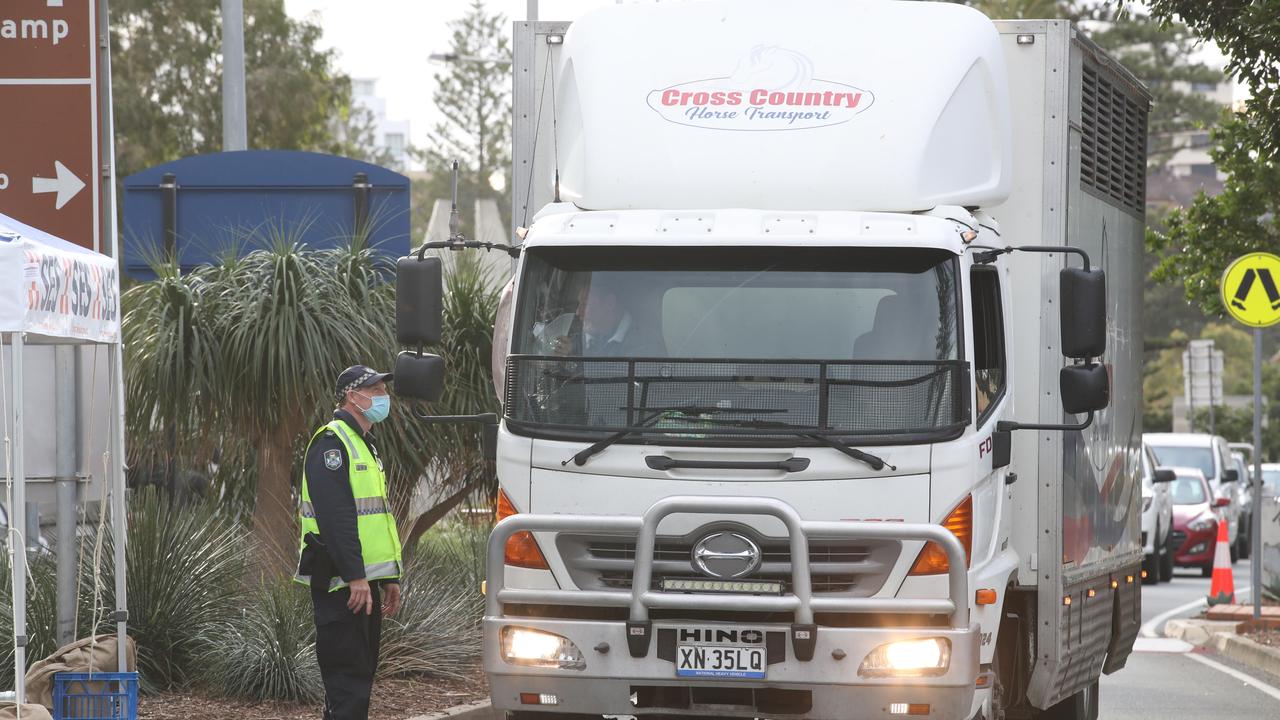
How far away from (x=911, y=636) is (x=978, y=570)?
50 centimetres

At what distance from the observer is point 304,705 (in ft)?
34.0

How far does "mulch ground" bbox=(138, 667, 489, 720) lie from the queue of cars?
12089mm

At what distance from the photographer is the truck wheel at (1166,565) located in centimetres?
2514

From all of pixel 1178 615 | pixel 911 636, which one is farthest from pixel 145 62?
pixel 911 636

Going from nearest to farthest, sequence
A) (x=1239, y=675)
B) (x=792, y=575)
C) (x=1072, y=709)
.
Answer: (x=792, y=575), (x=1072, y=709), (x=1239, y=675)

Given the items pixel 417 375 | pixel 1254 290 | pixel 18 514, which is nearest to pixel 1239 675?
pixel 1254 290

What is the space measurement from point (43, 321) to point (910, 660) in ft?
12.1

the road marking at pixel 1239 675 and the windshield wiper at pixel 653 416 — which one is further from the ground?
the windshield wiper at pixel 653 416

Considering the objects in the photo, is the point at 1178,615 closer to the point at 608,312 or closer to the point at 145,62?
the point at 608,312

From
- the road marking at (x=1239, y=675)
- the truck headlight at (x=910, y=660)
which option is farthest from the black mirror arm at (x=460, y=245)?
the road marking at (x=1239, y=675)

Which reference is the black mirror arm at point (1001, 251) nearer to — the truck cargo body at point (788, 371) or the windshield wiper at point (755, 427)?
the truck cargo body at point (788, 371)

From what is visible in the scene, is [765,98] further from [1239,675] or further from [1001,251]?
[1239,675]

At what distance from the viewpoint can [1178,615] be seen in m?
19.6

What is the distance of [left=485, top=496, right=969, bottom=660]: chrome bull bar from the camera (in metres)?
7.03
